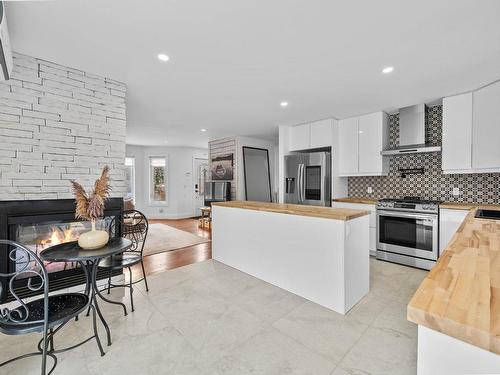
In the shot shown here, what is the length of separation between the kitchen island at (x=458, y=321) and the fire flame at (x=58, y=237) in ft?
10.1

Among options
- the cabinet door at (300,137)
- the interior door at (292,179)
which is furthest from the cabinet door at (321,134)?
the interior door at (292,179)

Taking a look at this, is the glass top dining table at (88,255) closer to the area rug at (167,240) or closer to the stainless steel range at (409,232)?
the area rug at (167,240)

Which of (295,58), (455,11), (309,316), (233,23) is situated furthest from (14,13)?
(309,316)

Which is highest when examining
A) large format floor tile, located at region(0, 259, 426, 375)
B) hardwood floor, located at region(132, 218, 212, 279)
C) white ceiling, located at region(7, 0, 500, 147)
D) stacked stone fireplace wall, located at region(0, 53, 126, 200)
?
white ceiling, located at region(7, 0, 500, 147)

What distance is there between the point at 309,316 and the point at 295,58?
7.99 feet

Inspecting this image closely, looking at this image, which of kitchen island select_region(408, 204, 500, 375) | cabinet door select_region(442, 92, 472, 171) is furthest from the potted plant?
cabinet door select_region(442, 92, 472, 171)

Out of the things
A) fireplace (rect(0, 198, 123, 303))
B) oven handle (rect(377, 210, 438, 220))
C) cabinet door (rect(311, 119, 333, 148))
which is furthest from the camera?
cabinet door (rect(311, 119, 333, 148))

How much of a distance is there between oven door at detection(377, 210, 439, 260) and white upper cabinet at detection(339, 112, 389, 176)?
0.80 meters

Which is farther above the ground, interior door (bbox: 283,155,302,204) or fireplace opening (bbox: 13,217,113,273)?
interior door (bbox: 283,155,302,204)

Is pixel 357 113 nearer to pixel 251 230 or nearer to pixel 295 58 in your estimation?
pixel 295 58

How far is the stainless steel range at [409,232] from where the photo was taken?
3.16 m

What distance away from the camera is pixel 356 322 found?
2.02m

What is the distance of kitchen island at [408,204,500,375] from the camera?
53 cm

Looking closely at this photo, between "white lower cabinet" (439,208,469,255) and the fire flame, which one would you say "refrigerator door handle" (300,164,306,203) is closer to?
"white lower cabinet" (439,208,469,255)
